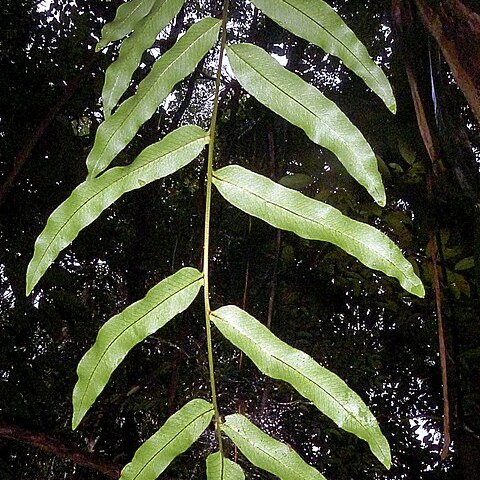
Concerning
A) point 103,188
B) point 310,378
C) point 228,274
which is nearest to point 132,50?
A: point 103,188

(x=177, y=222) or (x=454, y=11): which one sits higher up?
(x=177, y=222)

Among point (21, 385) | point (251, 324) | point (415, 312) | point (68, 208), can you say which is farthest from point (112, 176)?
point (415, 312)

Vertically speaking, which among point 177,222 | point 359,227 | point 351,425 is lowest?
point 351,425

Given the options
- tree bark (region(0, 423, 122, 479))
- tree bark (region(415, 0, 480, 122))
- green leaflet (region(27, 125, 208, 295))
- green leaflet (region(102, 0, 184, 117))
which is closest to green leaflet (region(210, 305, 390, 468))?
green leaflet (region(27, 125, 208, 295))

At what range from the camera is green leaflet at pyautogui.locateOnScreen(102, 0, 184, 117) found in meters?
0.57

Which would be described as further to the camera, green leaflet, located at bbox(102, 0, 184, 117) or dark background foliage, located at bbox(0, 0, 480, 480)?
dark background foliage, located at bbox(0, 0, 480, 480)

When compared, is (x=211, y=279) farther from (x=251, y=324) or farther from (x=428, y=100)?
(x=251, y=324)

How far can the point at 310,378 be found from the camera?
0.45m

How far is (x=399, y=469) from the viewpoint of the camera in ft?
8.41

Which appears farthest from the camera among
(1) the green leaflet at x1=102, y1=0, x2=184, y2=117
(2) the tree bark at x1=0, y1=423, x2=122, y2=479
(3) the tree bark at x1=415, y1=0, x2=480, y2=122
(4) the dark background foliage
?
(4) the dark background foliage

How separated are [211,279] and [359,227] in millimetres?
1949

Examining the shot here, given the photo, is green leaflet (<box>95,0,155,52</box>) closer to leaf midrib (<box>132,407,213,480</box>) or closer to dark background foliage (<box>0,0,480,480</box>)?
leaf midrib (<box>132,407,213,480</box>)

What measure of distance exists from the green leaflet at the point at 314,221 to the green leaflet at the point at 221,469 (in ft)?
0.65

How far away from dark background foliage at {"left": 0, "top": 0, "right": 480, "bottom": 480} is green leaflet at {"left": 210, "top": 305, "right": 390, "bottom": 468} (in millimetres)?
1054
